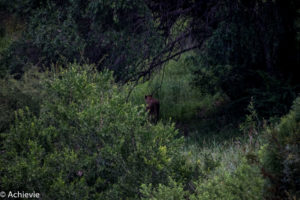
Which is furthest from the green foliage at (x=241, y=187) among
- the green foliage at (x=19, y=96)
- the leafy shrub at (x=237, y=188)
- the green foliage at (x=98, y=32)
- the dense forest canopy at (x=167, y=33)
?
the green foliage at (x=98, y=32)

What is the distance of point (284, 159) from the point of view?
2734 mm

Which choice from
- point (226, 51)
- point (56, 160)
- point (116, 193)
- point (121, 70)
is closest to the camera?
point (116, 193)

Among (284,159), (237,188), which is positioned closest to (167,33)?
(237,188)

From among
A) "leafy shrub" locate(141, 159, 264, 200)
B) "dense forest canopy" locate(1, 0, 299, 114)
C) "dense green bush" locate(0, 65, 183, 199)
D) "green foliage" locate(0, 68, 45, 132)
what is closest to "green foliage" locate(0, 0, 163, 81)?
"dense forest canopy" locate(1, 0, 299, 114)

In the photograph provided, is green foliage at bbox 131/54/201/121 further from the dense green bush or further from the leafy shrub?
the leafy shrub

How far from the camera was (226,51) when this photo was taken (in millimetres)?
8375

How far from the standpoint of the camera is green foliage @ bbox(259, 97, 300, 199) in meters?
2.69

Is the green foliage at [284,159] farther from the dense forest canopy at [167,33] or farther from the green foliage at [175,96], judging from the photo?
the green foliage at [175,96]

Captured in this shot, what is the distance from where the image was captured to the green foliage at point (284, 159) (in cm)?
269

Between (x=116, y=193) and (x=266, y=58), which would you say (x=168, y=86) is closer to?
(x=266, y=58)

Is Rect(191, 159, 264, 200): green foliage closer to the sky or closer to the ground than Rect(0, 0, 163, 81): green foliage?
closer to the ground

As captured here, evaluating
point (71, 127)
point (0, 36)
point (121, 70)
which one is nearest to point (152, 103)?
point (121, 70)

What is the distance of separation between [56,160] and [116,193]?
2.86ft

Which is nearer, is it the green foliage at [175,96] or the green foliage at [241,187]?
the green foliage at [241,187]
